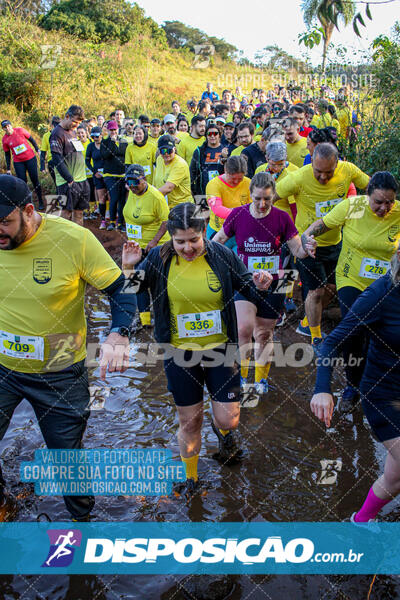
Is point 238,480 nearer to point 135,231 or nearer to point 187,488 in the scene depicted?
point 187,488

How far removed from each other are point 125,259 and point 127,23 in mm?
30837

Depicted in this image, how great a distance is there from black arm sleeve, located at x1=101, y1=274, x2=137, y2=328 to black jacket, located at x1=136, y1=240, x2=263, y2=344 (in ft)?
1.26

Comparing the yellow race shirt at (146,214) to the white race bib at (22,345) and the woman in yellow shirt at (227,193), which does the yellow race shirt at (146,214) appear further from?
the white race bib at (22,345)

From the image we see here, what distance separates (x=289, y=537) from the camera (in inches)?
131

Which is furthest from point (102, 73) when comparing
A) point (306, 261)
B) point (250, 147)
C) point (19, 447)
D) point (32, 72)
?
point (19, 447)

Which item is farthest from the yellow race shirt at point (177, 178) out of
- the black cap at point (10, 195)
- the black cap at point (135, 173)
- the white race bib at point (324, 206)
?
the black cap at point (10, 195)

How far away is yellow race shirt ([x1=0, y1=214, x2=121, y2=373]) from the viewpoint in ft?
9.08

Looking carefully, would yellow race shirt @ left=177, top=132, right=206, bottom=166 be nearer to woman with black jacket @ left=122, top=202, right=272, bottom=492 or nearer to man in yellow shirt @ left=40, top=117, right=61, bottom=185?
man in yellow shirt @ left=40, top=117, right=61, bottom=185

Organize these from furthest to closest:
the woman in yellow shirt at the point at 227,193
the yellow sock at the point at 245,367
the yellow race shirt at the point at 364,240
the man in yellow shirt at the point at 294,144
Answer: the man in yellow shirt at the point at 294,144 < the woman in yellow shirt at the point at 227,193 < the yellow sock at the point at 245,367 < the yellow race shirt at the point at 364,240

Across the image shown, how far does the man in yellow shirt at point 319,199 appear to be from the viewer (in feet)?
17.2

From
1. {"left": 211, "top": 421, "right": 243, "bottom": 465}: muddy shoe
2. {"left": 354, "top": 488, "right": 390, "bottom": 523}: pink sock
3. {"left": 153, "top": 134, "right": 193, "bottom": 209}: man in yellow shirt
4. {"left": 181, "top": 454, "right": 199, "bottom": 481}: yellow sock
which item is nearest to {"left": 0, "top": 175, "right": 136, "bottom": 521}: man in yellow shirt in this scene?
{"left": 181, "top": 454, "right": 199, "bottom": 481}: yellow sock

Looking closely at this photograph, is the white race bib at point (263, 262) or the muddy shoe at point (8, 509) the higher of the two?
the white race bib at point (263, 262)

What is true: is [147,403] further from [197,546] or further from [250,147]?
[250,147]

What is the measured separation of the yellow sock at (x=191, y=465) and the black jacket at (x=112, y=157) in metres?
7.66
